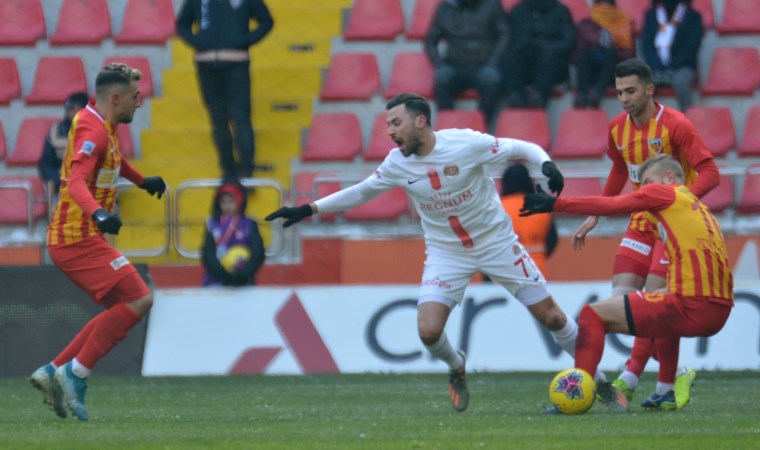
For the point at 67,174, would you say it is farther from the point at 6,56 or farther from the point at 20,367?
the point at 6,56

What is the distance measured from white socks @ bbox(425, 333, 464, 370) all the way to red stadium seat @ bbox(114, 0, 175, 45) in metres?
8.52

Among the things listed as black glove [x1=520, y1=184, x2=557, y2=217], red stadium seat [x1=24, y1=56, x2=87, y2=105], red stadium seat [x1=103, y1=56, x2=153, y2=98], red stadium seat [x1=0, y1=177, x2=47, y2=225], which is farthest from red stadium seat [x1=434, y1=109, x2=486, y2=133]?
black glove [x1=520, y1=184, x2=557, y2=217]

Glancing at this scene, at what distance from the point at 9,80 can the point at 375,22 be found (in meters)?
4.06

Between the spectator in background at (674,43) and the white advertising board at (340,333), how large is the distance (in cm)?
348

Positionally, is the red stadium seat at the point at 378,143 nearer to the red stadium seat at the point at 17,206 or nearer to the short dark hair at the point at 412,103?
the red stadium seat at the point at 17,206

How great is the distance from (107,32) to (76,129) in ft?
27.2

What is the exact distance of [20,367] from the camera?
1191 centimetres

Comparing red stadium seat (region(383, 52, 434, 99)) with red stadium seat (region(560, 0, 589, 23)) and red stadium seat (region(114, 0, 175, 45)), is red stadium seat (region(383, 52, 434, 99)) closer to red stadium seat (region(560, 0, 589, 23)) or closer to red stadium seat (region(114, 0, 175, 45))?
red stadium seat (region(560, 0, 589, 23))

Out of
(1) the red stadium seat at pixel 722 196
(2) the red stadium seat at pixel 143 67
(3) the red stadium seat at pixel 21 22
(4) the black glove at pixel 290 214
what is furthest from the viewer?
(3) the red stadium seat at pixel 21 22

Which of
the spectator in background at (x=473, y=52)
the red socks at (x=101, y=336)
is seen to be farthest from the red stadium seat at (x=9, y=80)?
the red socks at (x=101, y=336)

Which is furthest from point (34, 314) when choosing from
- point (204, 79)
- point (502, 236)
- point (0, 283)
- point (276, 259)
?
point (502, 236)

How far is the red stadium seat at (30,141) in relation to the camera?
15359 millimetres

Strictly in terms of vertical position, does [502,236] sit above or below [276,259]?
above

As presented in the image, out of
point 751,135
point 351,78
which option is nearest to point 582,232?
point 751,135
